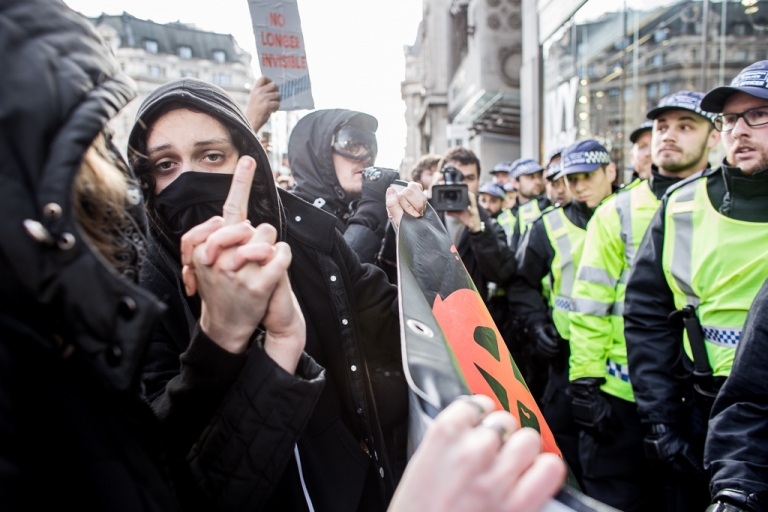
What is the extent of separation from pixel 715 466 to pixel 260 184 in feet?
5.65

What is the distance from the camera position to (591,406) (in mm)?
2719

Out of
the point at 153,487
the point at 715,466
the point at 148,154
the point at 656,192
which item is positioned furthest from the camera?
the point at 656,192

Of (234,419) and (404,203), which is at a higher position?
(404,203)

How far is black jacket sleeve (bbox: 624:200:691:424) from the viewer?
226 cm

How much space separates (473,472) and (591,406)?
2.48 metres

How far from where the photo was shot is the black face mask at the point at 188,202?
4.12 feet

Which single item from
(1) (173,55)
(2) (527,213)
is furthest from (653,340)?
(1) (173,55)

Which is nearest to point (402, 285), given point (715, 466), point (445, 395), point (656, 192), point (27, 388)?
point (445, 395)

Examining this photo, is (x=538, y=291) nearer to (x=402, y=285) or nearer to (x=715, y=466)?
(x=715, y=466)

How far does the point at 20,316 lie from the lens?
594mm

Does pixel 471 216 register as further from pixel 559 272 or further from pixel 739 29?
pixel 739 29

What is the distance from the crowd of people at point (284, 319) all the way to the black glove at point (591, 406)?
12 millimetres

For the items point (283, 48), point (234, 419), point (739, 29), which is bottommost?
point (234, 419)

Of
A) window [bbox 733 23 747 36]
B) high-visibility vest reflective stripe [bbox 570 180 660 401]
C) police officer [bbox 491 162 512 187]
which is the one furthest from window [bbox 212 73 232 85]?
high-visibility vest reflective stripe [bbox 570 180 660 401]
